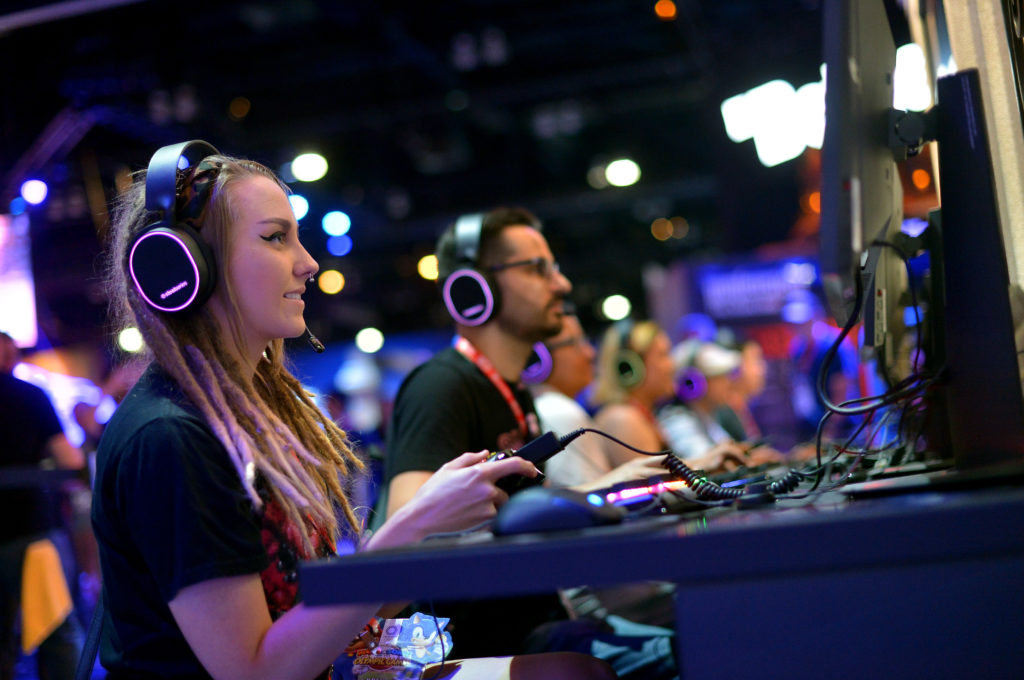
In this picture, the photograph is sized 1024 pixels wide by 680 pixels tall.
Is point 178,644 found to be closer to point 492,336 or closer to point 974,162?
point 974,162

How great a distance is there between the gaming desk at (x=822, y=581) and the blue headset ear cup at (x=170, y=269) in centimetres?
68

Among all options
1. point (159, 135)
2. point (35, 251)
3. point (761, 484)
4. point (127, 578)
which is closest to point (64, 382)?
point (35, 251)

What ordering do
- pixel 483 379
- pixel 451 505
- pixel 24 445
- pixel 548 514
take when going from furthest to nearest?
pixel 24 445, pixel 483 379, pixel 451 505, pixel 548 514

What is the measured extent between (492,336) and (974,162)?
1.54m

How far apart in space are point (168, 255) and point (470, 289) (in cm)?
124

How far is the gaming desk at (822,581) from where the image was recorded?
71 cm

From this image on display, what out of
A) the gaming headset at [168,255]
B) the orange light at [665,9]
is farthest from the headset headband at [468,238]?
the orange light at [665,9]

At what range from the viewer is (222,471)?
1.12 meters

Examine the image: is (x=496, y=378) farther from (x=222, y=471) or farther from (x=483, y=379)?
(x=222, y=471)

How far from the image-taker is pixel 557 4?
8.06 meters

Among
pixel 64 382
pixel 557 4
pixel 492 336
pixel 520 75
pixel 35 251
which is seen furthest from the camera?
pixel 520 75

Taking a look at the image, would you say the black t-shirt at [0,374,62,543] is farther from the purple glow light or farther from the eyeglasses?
the eyeglasses

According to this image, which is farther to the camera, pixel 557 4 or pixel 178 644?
pixel 557 4

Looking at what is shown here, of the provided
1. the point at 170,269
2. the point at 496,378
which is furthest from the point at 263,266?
the point at 496,378
